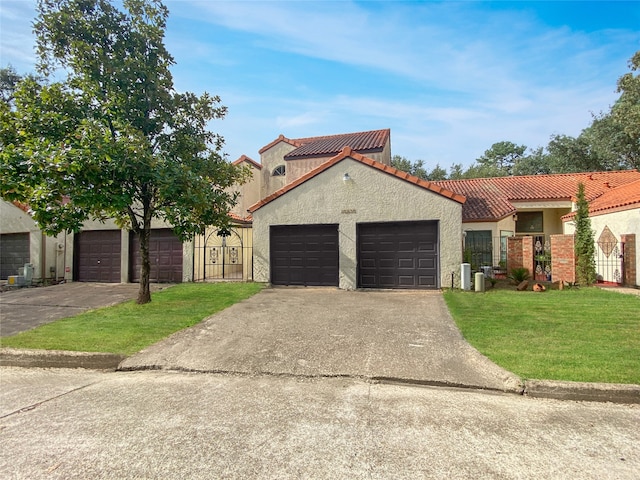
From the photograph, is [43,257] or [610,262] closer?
[610,262]

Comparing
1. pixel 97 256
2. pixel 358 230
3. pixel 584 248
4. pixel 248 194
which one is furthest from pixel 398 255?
pixel 248 194

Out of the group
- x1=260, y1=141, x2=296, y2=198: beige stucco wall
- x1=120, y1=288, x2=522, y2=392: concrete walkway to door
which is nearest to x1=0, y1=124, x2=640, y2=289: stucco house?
x1=120, y1=288, x2=522, y2=392: concrete walkway to door

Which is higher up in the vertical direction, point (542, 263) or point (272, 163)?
point (272, 163)

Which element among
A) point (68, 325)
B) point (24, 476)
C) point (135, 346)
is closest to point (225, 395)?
point (24, 476)

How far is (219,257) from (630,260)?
48.2 ft

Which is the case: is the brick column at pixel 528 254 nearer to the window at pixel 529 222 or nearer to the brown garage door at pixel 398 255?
the brown garage door at pixel 398 255

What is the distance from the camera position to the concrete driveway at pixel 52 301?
8445 mm

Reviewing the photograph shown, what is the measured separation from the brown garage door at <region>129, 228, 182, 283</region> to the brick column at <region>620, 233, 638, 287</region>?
611 inches

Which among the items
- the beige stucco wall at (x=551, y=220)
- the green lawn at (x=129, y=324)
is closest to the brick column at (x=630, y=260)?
the beige stucco wall at (x=551, y=220)

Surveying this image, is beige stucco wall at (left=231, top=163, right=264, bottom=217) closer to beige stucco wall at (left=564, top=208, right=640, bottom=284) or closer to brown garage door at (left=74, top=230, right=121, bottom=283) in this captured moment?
brown garage door at (left=74, top=230, right=121, bottom=283)

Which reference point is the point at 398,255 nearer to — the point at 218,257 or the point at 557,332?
the point at 557,332

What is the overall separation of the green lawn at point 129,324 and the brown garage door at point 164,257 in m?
2.85

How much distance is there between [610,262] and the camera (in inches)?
491

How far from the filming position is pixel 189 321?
775cm
